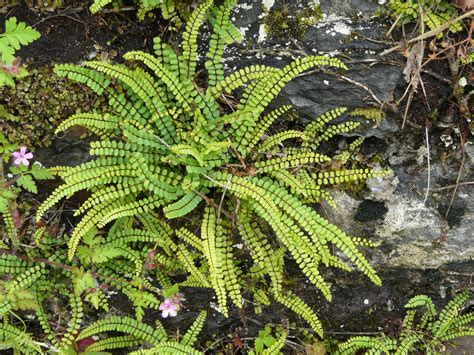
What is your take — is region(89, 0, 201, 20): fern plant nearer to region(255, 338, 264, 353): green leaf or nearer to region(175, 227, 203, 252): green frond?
region(175, 227, 203, 252): green frond

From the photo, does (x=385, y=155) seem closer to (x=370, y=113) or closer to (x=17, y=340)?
(x=370, y=113)

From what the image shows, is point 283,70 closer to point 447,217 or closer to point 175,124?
point 175,124

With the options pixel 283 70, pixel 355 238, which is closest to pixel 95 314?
pixel 355 238

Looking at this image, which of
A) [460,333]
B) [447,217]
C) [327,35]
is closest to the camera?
[327,35]

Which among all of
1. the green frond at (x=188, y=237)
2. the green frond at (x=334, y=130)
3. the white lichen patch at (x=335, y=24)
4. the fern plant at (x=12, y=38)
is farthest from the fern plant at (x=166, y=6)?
the green frond at (x=188, y=237)

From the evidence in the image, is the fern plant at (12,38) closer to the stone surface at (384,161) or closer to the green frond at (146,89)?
the green frond at (146,89)
